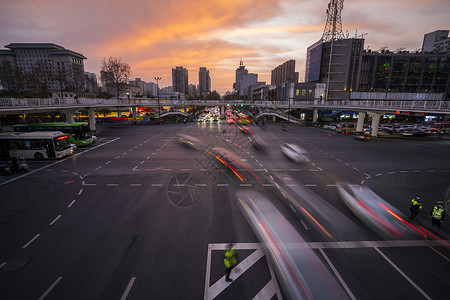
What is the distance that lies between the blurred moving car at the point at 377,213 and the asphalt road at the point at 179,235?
53 centimetres

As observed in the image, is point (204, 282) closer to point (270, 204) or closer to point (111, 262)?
point (111, 262)

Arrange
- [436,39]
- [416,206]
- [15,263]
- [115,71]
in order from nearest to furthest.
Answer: [15,263], [416,206], [115,71], [436,39]

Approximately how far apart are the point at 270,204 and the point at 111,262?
870 centimetres

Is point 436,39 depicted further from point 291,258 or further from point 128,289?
point 128,289

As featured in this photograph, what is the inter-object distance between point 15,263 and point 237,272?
29.6ft

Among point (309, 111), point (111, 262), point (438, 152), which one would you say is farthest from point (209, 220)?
point (309, 111)

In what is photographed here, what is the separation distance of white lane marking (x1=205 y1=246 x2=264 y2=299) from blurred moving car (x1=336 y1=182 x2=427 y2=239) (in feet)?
21.2

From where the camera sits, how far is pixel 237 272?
777cm

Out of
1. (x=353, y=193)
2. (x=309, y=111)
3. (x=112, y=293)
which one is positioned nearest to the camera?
(x=112, y=293)

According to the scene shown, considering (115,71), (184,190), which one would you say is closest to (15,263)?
(184,190)

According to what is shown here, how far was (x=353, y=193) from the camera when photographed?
14.2 meters

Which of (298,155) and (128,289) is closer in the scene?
(128,289)

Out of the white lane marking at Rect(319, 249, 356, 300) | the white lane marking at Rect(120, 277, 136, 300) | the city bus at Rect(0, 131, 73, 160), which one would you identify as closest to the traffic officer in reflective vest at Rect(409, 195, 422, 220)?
the white lane marking at Rect(319, 249, 356, 300)

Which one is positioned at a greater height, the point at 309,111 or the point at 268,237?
the point at 309,111
